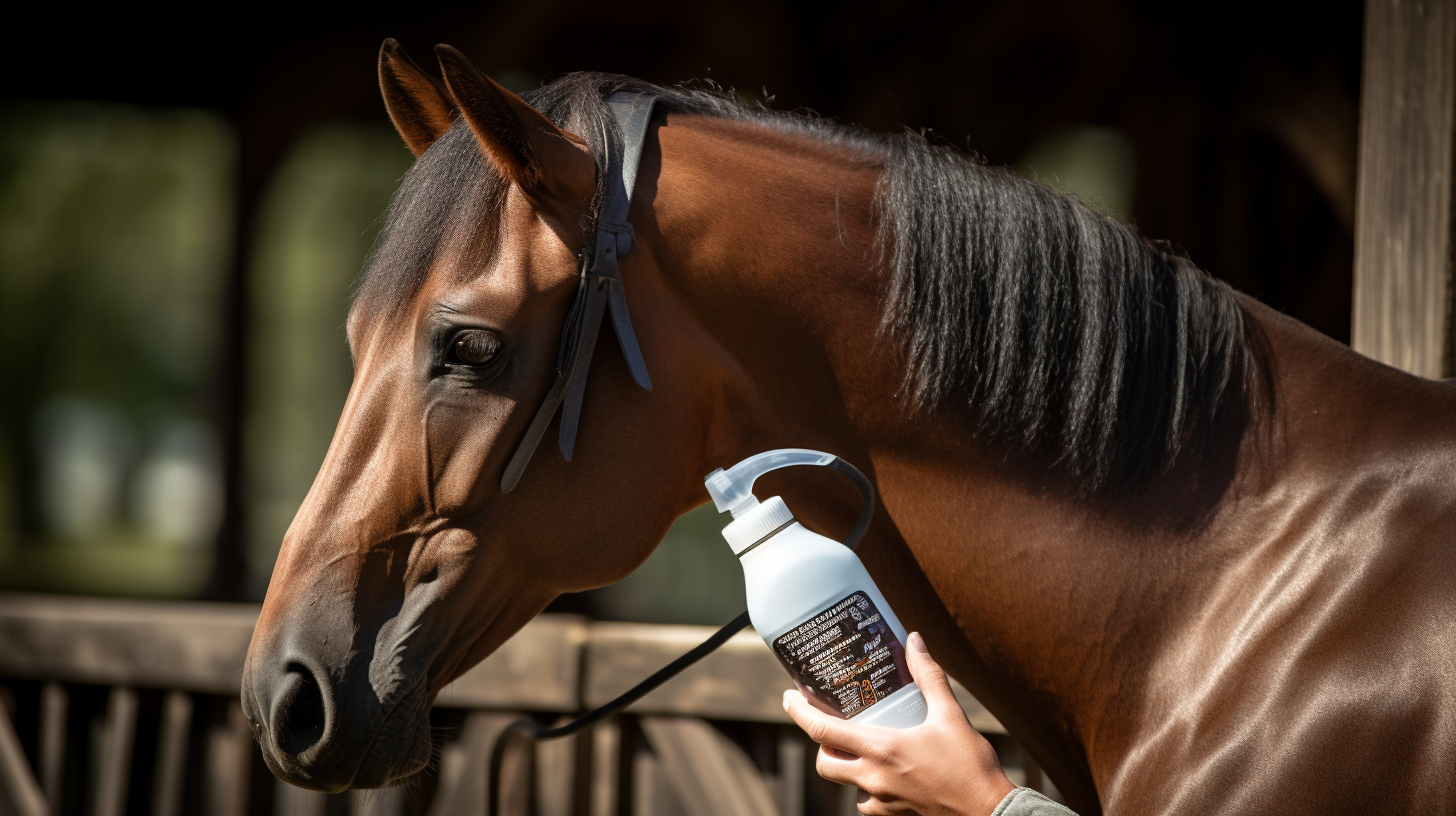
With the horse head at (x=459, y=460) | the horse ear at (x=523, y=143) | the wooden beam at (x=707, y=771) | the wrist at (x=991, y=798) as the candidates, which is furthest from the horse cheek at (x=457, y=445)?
the wooden beam at (x=707, y=771)

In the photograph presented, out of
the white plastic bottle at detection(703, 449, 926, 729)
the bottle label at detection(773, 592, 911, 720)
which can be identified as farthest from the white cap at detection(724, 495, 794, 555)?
the bottle label at detection(773, 592, 911, 720)

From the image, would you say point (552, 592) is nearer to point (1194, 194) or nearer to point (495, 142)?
point (495, 142)

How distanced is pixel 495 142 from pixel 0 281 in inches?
545

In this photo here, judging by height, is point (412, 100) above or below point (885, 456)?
above

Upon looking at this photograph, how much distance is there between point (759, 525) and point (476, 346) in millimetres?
366

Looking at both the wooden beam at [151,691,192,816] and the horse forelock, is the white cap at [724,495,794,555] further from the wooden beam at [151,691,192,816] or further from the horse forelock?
the wooden beam at [151,691,192,816]

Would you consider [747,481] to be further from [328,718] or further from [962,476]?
[328,718]

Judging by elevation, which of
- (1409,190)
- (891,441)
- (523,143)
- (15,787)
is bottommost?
(15,787)

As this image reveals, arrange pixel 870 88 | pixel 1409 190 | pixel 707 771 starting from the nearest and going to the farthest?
pixel 1409 190, pixel 707 771, pixel 870 88

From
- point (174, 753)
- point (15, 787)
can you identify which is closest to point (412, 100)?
point (174, 753)

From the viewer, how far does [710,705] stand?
230 cm

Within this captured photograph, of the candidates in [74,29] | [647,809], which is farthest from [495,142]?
[74,29]

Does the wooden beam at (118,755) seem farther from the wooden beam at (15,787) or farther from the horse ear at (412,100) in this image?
the horse ear at (412,100)

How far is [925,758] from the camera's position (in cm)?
90
